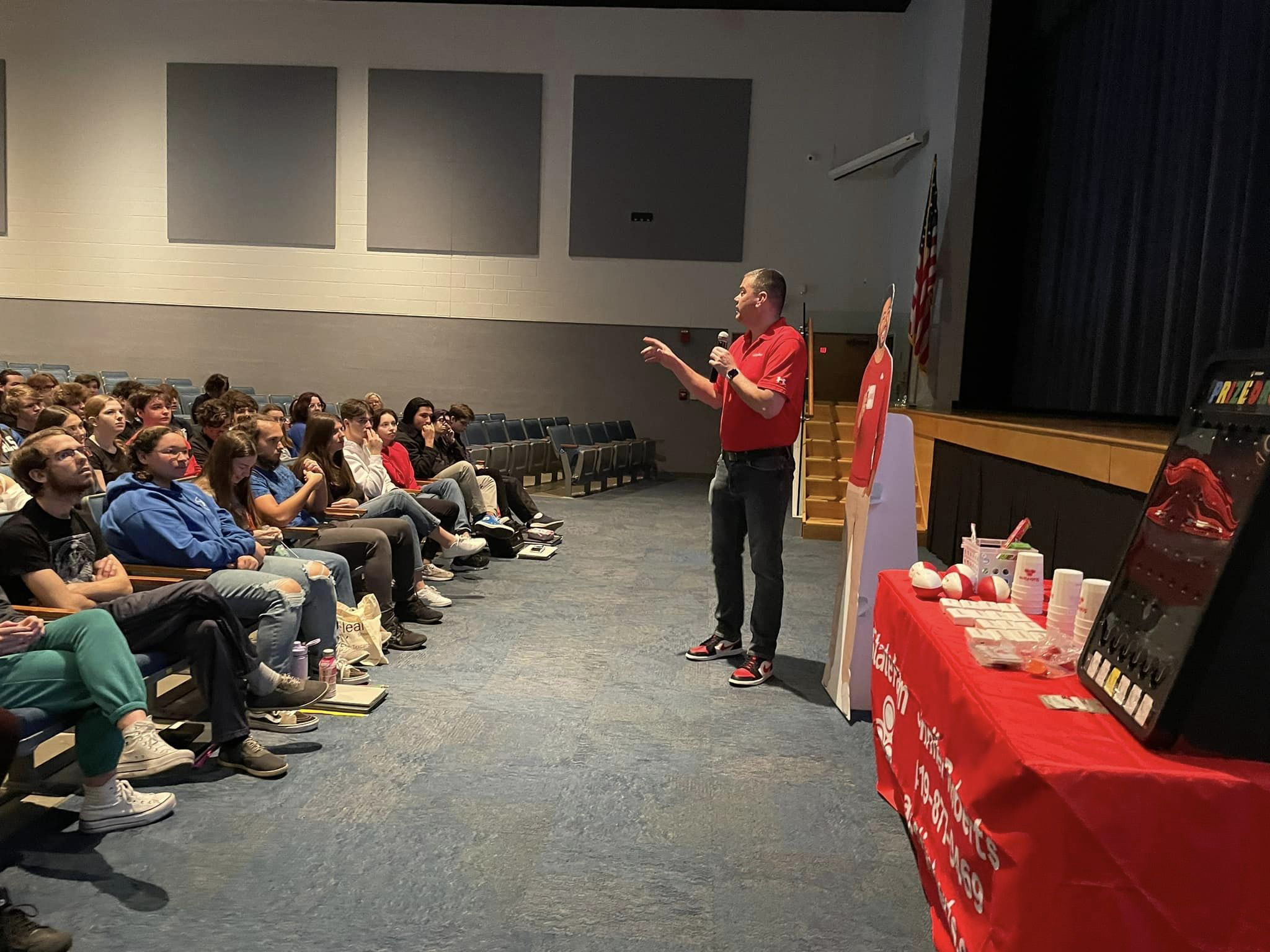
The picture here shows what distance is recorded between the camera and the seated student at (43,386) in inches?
210

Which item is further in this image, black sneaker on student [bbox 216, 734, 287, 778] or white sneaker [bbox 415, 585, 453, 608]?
white sneaker [bbox 415, 585, 453, 608]

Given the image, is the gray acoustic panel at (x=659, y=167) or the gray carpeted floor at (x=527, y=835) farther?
the gray acoustic panel at (x=659, y=167)

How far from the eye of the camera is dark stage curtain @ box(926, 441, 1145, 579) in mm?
4008

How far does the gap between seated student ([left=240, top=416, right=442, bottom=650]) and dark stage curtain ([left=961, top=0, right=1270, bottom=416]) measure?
4033 mm

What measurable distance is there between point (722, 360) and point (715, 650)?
1.31 meters

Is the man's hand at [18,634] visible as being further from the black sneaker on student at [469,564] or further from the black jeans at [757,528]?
the black sneaker on student at [469,564]

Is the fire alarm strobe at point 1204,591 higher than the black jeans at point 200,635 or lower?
higher

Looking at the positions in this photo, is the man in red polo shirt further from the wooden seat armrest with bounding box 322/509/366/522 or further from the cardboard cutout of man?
the wooden seat armrest with bounding box 322/509/366/522

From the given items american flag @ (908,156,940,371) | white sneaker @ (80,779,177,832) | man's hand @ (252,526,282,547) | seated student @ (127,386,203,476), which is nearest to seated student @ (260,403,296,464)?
seated student @ (127,386,203,476)

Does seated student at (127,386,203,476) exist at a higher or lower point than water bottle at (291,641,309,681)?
higher

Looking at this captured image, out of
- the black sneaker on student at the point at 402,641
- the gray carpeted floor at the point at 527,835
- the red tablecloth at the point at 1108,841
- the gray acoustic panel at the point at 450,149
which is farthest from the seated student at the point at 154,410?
the gray acoustic panel at the point at 450,149

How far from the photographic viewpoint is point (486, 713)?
10.6 ft

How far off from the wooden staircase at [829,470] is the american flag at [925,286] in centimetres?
108

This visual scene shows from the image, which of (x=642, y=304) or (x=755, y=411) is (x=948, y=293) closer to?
(x=642, y=304)
